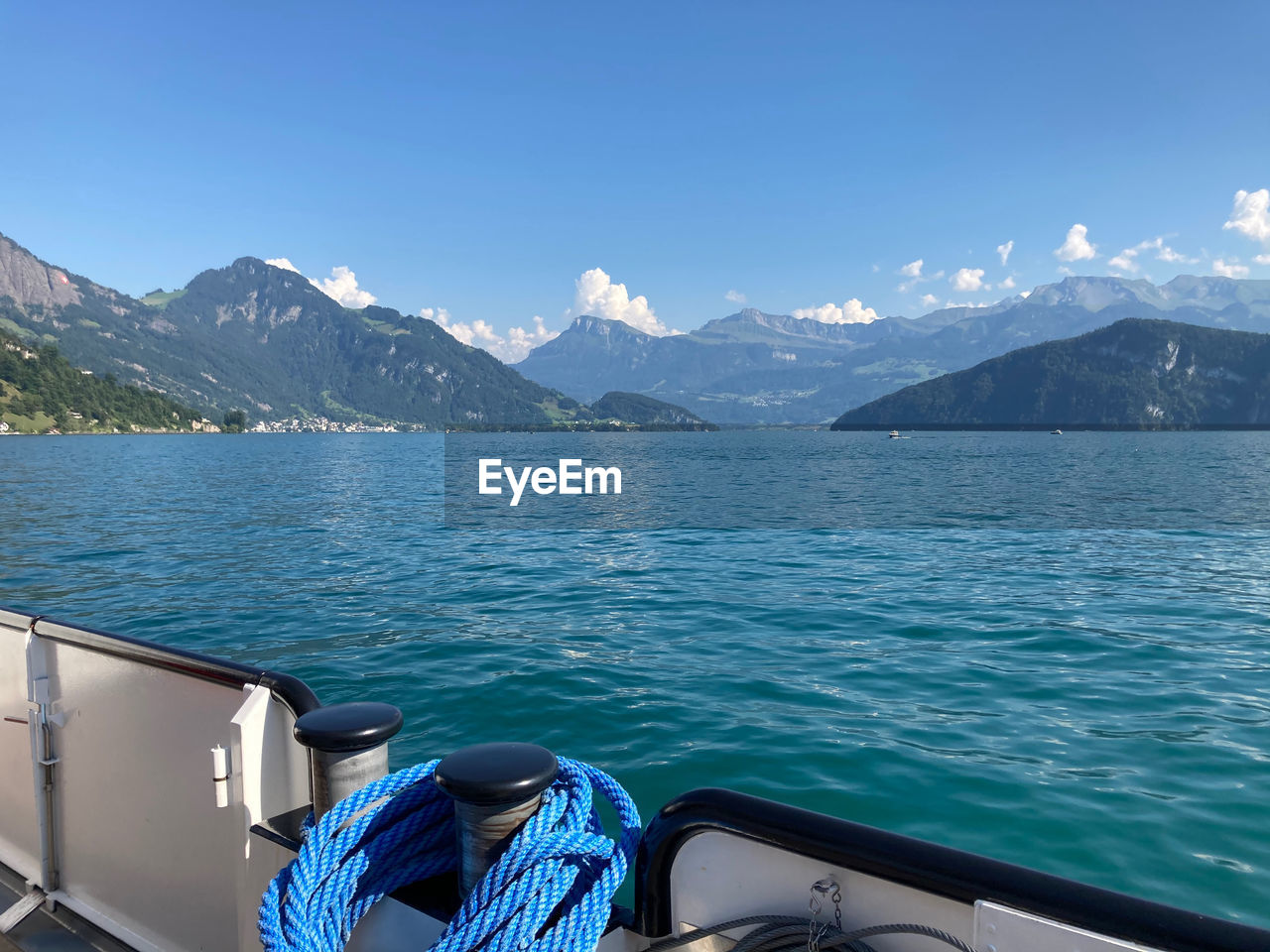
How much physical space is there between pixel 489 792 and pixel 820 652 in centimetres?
936

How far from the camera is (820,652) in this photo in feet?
35.9

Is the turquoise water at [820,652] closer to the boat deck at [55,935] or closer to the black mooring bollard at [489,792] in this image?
the boat deck at [55,935]

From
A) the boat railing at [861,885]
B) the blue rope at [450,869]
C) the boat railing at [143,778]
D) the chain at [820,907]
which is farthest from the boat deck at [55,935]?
the chain at [820,907]

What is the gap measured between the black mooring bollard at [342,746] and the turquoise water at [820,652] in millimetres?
4287

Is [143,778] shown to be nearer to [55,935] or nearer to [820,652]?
[55,935]

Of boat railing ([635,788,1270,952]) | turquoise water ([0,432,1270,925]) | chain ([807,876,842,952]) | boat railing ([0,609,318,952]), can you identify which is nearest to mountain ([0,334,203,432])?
turquoise water ([0,432,1270,925])

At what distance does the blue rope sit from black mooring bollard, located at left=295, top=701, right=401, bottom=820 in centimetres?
22

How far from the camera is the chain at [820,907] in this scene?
184cm

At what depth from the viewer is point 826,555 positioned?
20891 mm

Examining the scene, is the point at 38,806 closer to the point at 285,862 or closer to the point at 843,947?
the point at 285,862

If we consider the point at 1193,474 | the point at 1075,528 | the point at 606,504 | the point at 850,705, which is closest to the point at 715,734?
the point at 850,705

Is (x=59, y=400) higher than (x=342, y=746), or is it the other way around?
(x=59, y=400)

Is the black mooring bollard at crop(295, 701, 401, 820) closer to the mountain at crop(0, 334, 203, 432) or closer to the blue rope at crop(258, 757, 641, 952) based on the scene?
the blue rope at crop(258, 757, 641, 952)

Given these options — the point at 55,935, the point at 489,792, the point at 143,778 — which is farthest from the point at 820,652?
the point at 489,792
